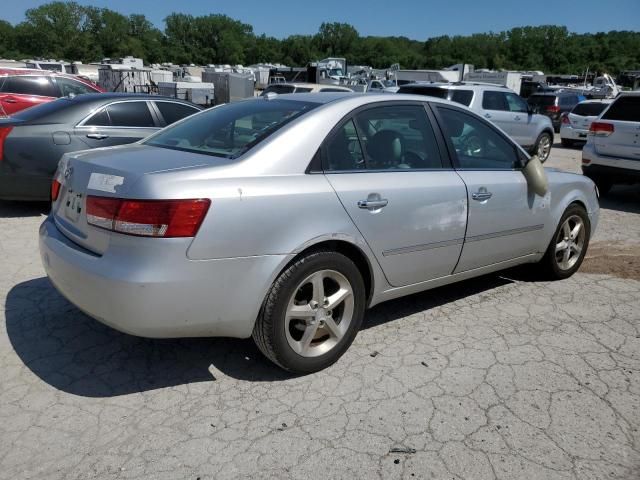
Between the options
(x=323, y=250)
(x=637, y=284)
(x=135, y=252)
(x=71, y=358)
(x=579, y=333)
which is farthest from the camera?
(x=637, y=284)

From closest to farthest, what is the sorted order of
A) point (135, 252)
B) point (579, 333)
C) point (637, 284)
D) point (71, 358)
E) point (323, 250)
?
point (135, 252) < point (323, 250) < point (71, 358) < point (579, 333) < point (637, 284)

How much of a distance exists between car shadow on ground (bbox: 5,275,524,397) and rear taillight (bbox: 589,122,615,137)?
605 centimetres

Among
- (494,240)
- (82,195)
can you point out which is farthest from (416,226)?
(82,195)

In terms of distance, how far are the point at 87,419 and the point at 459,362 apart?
2.11 meters

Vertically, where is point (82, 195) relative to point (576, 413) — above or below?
above

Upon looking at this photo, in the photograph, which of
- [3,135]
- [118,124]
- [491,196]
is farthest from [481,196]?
[3,135]

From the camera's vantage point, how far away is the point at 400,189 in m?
3.29

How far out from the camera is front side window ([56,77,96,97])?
11844 millimetres

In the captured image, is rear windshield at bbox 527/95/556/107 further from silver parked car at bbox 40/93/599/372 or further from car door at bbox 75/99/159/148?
silver parked car at bbox 40/93/599/372

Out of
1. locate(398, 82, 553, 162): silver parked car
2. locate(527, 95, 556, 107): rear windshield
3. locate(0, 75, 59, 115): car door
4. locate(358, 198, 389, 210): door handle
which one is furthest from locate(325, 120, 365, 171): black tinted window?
locate(527, 95, 556, 107): rear windshield

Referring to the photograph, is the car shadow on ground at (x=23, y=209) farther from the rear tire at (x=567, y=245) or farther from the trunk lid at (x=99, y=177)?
the rear tire at (x=567, y=245)

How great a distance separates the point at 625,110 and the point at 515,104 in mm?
4388

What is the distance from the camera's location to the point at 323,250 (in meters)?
3.01

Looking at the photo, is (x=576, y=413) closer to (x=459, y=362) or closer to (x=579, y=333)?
(x=459, y=362)
